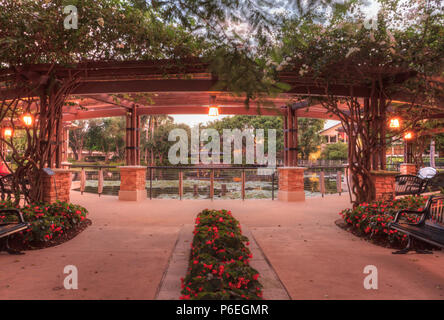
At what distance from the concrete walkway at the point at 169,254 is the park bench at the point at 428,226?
0.32m

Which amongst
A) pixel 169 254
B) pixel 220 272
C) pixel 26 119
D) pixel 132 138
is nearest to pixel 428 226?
pixel 220 272

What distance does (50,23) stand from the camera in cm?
364

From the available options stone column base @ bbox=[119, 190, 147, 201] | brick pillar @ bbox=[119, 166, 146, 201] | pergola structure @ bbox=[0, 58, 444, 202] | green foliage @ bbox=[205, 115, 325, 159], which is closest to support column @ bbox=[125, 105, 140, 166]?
brick pillar @ bbox=[119, 166, 146, 201]

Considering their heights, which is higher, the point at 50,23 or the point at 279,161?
the point at 50,23

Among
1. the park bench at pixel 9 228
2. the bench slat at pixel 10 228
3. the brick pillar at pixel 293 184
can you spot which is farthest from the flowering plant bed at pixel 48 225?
the brick pillar at pixel 293 184

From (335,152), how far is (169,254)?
25.8 m

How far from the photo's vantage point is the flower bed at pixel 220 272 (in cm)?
185

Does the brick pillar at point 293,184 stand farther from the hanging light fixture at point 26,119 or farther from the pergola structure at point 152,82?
the hanging light fixture at point 26,119

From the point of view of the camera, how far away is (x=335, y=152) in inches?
1045
